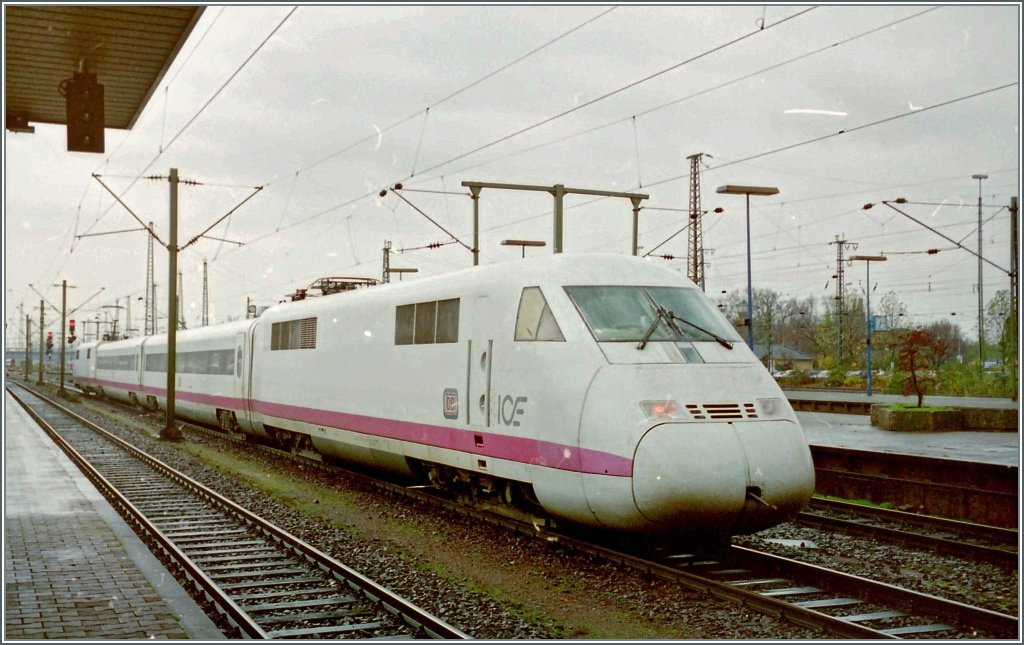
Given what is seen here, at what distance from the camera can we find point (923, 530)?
12.5m

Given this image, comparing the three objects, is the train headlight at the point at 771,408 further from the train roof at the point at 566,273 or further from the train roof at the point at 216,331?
the train roof at the point at 216,331

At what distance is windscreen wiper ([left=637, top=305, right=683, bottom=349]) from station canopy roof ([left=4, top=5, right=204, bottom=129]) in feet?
19.5

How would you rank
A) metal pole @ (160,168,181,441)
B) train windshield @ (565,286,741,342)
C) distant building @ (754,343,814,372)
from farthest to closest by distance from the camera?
1. distant building @ (754,343,814,372)
2. metal pole @ (160,168,181,441)
3. train windshield @ (565,286,741,342)

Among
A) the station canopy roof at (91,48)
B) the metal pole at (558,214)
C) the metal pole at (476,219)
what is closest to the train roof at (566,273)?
the station canopy roof at (91,48)

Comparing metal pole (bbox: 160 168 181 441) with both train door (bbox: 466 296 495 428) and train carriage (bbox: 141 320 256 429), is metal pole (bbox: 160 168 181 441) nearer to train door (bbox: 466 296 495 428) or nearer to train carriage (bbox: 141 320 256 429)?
train carriage (bbox: 141 320 256 429)

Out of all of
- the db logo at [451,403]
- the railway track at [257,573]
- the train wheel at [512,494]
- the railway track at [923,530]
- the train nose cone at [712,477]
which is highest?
the db logo at [451,403]

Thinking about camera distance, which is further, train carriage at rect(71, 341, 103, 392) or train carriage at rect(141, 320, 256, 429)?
train carriage at rect(71, 341, 103, 392)

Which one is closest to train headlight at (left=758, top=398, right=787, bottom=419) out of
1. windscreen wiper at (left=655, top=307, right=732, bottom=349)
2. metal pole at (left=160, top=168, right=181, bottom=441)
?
windscreen wiper at (left=655, top=307, right=732, bottom=349)

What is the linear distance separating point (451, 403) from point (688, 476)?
4.20m

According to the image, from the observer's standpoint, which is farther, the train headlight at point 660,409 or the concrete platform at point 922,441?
the concrete platform at point 922,441

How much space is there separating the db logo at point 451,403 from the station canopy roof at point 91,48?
5292 mm

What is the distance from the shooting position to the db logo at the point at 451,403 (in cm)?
1185

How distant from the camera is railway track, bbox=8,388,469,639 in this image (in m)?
7.90

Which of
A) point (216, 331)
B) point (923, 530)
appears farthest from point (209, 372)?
point (923, 530)
